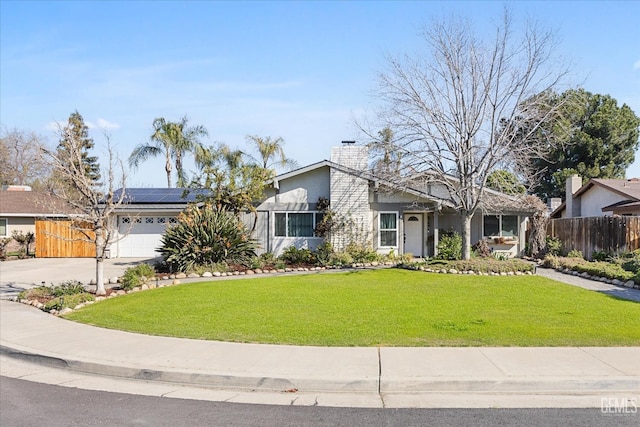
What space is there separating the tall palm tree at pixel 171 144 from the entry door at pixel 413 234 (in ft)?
61.9

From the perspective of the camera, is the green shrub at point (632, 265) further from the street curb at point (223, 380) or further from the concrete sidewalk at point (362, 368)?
the street curb at point (223, 380)

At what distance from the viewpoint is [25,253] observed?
27250 mm

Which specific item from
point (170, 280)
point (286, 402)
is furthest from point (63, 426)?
point (170, 280)

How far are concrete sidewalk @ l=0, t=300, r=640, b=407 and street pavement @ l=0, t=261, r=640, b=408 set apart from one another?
0.04ft

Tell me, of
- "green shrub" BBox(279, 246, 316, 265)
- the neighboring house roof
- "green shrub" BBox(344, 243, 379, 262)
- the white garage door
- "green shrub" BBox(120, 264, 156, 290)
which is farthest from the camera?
the neighboring house roof

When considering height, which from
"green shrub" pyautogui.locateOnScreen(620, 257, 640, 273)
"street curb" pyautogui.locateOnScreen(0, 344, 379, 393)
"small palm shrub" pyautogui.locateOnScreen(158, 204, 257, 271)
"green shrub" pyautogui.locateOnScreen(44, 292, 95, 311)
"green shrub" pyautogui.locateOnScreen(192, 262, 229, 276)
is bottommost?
"street curb" pyautogui.locateOnScreen(0, 344, 379, 393)

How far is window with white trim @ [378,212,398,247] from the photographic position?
23.0 m

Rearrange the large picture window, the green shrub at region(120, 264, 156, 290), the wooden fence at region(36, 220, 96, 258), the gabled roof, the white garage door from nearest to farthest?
the green shrub at region(120, 264, 156, 290) < the gabled roof < the large picture window < the white garage door < the wooden fence at region(36, 220, 96, 258)

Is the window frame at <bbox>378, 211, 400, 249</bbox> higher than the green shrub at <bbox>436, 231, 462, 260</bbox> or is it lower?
higher

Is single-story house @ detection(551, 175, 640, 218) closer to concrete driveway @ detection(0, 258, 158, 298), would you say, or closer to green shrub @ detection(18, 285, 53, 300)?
concrete driveway @ detection(0, 258, 158, 298)

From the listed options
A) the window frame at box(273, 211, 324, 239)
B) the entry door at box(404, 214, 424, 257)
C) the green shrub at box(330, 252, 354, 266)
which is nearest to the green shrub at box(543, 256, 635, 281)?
the entry door at box(404, 214, 424, 257)

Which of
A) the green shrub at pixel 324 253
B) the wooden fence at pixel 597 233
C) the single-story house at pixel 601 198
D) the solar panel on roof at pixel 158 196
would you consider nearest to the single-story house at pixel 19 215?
the solar panel on roof at pixel 158 196

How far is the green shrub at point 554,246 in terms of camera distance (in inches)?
900

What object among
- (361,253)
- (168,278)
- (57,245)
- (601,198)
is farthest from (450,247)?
(57,245)
